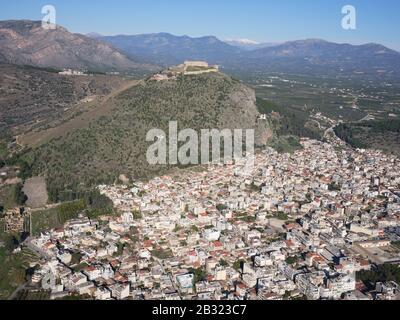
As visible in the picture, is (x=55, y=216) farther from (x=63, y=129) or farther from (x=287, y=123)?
(x=287, y=123)

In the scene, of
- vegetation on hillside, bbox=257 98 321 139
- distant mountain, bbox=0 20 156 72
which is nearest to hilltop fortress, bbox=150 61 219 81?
vegetation on hillside, bbox=257 98 321 139

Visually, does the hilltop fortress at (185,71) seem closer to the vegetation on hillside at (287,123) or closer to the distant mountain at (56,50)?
the vegetation on hillside at (287,123)

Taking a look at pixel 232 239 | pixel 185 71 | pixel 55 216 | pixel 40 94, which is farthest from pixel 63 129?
pixel 232 239

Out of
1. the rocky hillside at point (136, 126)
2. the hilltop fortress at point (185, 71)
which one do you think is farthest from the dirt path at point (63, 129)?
the hilltop fortress at point (185, 71)

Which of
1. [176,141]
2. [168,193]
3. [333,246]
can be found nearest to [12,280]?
[168,193]

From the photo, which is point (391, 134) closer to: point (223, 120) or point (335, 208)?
point (223, 120)

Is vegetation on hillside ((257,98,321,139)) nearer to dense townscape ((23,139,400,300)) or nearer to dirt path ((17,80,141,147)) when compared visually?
dense townscape ((23,139,400,300))
